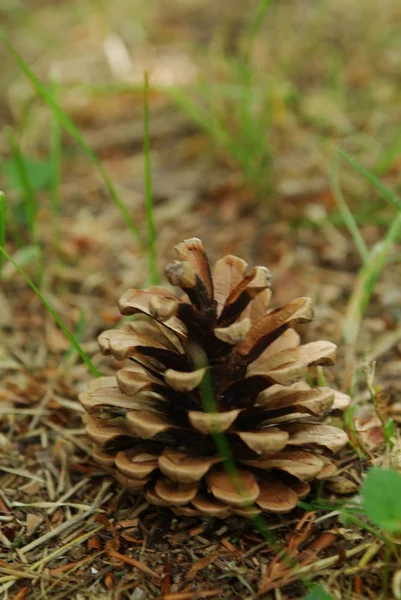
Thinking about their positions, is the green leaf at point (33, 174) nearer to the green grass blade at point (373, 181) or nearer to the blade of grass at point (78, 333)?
the blade of grass at point (78, 333)

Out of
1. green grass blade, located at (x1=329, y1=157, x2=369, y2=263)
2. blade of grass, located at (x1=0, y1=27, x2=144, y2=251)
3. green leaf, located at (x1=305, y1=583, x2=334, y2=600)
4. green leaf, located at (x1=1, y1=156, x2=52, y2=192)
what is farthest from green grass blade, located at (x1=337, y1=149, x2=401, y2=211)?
green leaf, located at (x1=1, y1=156, x2=52, y2=192)

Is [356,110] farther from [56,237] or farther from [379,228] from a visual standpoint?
[56,237]

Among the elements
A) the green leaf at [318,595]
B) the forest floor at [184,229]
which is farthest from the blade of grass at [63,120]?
the green leaf at [318,595]

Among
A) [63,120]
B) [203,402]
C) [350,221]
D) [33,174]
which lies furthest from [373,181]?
[33,174]

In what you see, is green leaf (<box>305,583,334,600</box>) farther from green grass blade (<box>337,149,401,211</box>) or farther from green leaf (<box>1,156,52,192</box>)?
green leaf (<box>1,156,52,192</box>)

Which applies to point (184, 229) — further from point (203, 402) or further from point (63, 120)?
point (203, 402)

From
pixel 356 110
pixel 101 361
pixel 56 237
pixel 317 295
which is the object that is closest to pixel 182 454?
pixel 101 361
